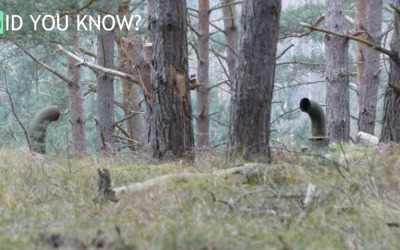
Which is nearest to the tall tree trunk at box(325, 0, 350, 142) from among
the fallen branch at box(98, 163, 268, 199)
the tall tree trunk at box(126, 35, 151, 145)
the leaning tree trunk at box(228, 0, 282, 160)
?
the tall tree trunk at box(126, 35, 151, 145)

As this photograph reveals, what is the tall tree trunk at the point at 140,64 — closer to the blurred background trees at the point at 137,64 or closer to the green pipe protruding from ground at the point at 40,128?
the blurred background trees at the point at 137,64

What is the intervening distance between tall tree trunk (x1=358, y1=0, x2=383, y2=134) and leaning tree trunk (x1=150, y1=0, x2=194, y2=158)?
5.20 meters

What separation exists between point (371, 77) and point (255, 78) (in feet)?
22.8

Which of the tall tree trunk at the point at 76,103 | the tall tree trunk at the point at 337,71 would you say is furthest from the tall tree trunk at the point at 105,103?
the tall tree trunk at the point at 337,71

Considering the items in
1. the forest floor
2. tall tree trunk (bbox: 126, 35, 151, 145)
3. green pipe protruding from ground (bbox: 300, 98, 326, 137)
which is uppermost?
tall tree trunk (bbox: 126, 35, 151, 145)

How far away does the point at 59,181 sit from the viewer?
400cm

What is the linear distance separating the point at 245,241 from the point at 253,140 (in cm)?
253

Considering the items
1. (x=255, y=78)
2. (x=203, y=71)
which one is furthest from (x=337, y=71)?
(x=255, y=78)

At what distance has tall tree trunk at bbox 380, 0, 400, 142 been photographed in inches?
181

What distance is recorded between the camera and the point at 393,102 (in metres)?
4.66

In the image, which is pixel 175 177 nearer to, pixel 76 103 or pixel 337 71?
pixel 337 71

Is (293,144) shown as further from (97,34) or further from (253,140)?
(97,34)

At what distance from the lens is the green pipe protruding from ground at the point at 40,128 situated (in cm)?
705

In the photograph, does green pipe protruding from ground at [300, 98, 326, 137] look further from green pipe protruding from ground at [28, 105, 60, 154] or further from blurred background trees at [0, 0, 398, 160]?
green pipe protruding from ground at [28, 105, 60, 154]
